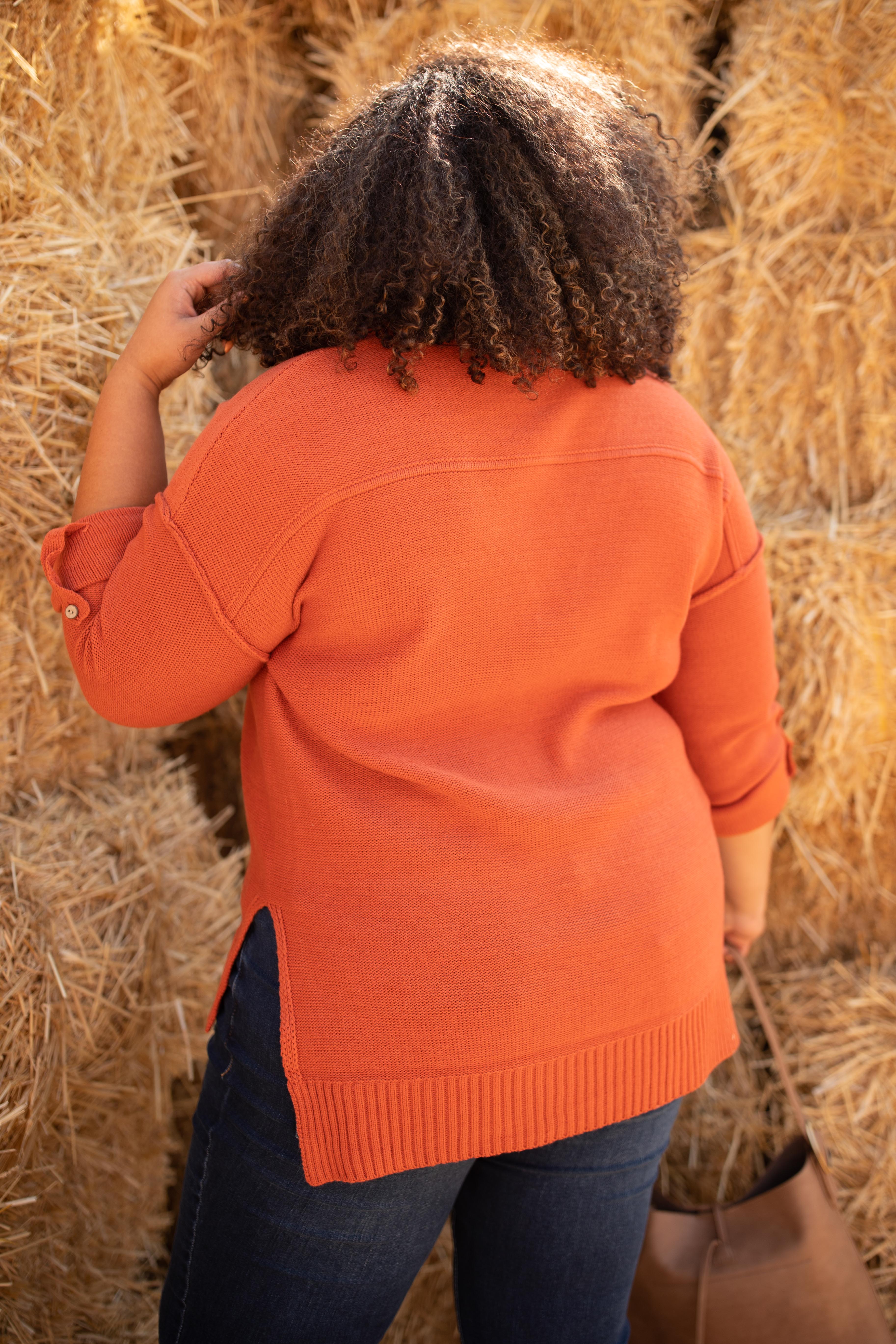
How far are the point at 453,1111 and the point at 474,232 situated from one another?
63 centimetres

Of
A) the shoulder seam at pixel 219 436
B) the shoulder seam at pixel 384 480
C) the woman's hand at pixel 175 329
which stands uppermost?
the woman's hand at pixel 175 329

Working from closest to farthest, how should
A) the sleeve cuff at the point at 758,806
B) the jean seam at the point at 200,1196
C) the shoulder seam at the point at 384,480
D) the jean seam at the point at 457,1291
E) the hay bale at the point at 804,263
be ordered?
the shoulder seam at the point at 384,480 → the jean seam at the point at 200,1196 → the jean seam at the point at 457,1291 → the sleeve cuff at the point at 758,806 → the hay bale at the point at 804,263

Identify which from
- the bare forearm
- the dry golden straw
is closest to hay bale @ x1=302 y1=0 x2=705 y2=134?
the dry golden straw

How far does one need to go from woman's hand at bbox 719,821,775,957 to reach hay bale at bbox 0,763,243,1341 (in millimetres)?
653

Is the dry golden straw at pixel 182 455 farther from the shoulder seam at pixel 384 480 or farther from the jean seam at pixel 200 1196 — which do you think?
the shoulder seam at pixel 384 480

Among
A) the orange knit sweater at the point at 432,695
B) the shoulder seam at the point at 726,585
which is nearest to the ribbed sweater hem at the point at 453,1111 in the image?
the orange knit sweater at the point at 432,695

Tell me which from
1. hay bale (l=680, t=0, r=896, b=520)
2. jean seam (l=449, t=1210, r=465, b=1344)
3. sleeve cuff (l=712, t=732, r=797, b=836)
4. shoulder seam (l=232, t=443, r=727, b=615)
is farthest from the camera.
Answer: hay bale (l=680, t=0, r=896, b=520)

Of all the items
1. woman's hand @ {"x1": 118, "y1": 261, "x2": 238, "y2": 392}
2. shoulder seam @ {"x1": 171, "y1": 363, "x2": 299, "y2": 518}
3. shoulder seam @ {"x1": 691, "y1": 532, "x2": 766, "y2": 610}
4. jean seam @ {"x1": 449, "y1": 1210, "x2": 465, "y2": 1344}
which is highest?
woman's hand @ {"x1": 118, "y1": 261, "x2": 238, "y2": 392}

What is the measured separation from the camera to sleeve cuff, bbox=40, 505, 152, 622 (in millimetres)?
751

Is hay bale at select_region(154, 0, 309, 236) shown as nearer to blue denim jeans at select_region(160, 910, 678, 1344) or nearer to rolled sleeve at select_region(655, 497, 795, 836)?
rolled sleeve at select_region(655, 497, 795, 836)

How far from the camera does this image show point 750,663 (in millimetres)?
915

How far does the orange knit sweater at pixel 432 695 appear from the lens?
0.68m

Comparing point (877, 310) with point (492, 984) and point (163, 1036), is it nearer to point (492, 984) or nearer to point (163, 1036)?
point (492, 984)

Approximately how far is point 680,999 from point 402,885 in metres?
0.26
